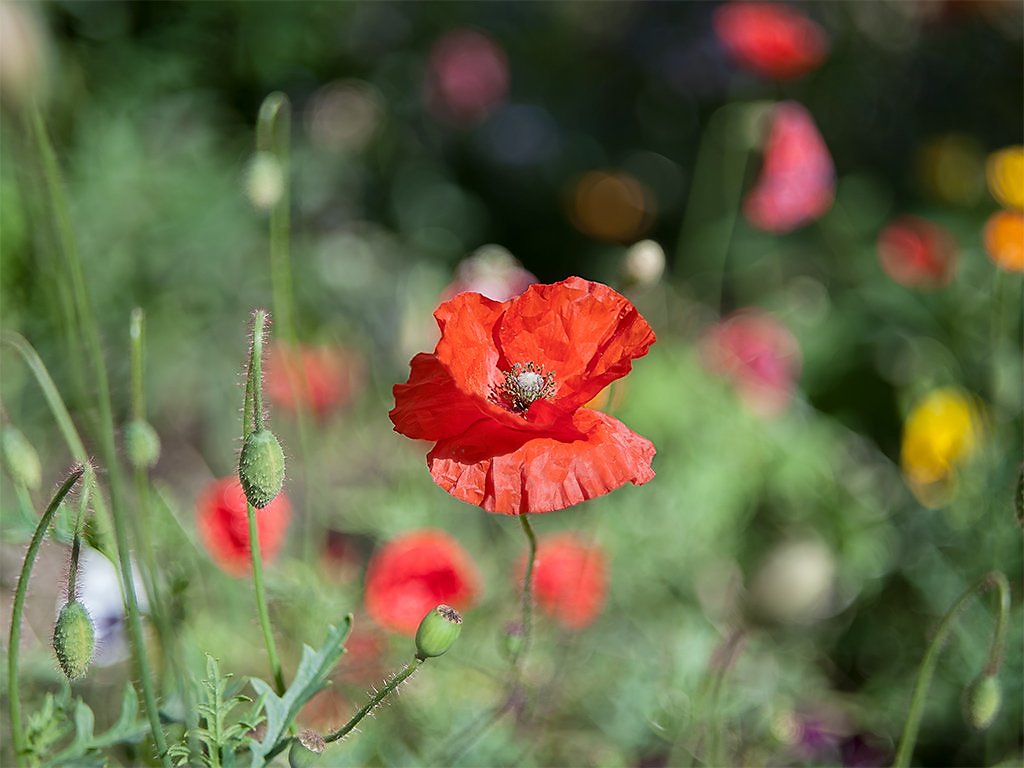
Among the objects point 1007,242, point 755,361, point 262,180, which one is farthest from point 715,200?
point 262,180

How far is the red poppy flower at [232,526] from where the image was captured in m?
1.41

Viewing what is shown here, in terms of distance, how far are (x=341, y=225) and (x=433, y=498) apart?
5.80 ft

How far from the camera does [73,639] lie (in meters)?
0.88

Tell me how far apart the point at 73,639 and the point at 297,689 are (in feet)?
0.61

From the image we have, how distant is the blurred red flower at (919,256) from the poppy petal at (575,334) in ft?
5.88

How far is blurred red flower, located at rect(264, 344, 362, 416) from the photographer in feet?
6.86

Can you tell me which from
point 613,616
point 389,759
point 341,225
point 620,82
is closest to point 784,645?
point 613,616

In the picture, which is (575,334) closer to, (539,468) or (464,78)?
(539,468)

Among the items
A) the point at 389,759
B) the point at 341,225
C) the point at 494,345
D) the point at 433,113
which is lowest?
the point at 341,225

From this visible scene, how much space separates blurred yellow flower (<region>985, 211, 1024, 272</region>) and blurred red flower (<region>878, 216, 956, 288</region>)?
0.72 m

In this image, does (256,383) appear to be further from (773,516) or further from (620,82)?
(620,82)

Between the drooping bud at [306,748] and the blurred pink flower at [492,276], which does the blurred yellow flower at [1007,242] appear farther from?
the drooping bud at [306,748]

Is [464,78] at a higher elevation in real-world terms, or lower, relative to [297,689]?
lower

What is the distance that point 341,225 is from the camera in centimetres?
357
